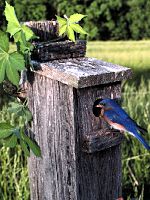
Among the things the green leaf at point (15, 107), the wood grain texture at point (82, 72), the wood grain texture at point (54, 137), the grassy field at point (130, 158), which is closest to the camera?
the wood grain texture at point (82, 72)

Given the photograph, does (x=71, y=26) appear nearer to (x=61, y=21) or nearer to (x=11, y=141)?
(x=61, y=21)

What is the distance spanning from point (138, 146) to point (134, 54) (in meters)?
6.92

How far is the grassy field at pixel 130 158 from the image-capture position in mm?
3770

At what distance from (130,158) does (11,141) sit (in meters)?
1.90

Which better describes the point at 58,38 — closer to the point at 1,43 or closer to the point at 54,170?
the point at 1,43

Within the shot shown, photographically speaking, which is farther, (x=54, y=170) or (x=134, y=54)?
(x=134, y=54)

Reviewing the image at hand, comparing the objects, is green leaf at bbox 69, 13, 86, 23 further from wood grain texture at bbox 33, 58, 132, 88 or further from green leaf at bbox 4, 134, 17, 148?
green leaf at bbox 4, 134, 17, 148

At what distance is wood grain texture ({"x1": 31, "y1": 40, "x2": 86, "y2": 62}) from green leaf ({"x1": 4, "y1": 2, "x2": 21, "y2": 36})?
0.12 meters

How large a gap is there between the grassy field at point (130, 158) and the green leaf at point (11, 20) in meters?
1.13

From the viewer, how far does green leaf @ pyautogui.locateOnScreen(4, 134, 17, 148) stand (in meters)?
2.15

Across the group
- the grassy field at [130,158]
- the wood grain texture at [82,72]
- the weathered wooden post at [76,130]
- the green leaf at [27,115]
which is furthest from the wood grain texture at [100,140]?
the grassy field at [130,158]

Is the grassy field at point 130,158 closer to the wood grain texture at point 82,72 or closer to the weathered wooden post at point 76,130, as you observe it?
the weathered wooden post at point 76,130

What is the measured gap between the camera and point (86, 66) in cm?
214

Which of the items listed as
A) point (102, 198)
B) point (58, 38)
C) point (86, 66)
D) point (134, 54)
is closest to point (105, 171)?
point (102, 198)
